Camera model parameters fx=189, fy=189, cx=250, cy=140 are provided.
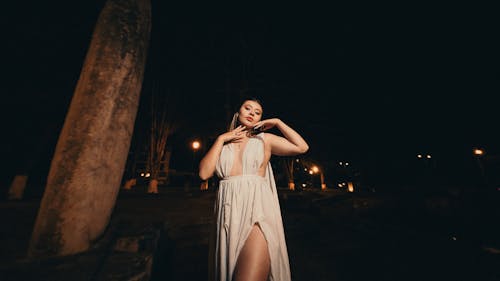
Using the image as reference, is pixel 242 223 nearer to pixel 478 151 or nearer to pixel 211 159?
pixel 211 159

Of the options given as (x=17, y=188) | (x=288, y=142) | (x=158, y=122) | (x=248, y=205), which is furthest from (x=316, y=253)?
(x=158, y=122)

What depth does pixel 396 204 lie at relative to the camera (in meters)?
12.8

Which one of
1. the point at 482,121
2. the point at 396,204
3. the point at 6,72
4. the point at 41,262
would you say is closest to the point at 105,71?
the point at 41,262

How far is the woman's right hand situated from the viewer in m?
2.03

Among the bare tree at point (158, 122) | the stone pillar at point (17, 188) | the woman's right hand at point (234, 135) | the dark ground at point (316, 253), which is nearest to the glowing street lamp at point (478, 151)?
the dark ground at point (316, 253)

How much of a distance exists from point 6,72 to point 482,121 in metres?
27.8

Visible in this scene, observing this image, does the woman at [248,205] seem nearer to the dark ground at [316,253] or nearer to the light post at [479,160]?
the dark ground at [316,253]

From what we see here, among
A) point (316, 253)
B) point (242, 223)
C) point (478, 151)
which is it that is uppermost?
point (478, 151)

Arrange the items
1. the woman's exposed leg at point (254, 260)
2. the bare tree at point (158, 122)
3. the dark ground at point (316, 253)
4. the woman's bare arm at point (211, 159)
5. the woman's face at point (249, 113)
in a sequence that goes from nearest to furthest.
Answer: the woman's exposed leg at point (254, 260) < the dark ground at point (316, 253) < the woman's bare arm at point (211, 159) < the woman's face at point (249, 113) < the bare tree at point (158, 122)

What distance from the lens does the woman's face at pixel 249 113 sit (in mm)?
2205

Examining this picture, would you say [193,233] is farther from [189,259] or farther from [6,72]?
[6,72]

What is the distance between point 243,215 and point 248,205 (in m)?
0.10

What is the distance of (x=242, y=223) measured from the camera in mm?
1665

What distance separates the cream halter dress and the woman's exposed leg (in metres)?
0.04
